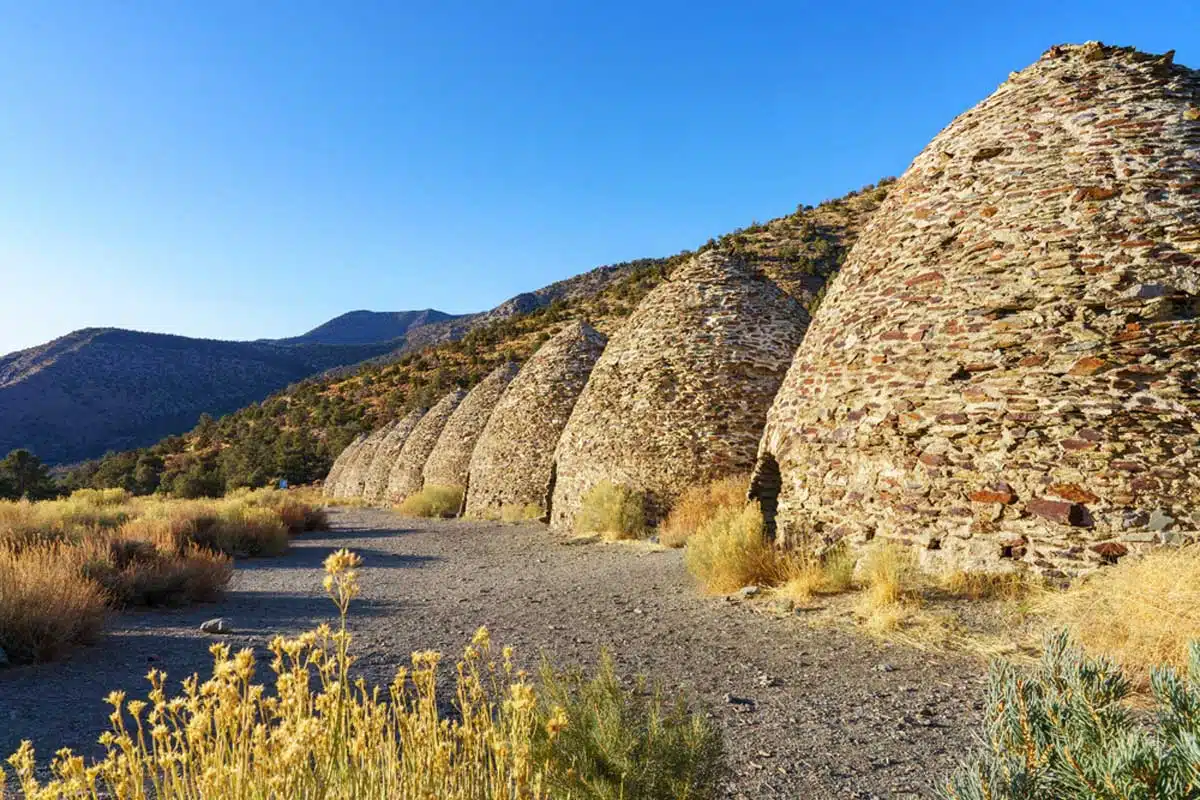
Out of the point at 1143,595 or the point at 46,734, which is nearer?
the point at 46,734

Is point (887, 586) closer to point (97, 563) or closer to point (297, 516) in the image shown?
point (97, 563)

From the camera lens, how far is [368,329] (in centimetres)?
12075

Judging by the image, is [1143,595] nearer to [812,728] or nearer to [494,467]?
[812,728]

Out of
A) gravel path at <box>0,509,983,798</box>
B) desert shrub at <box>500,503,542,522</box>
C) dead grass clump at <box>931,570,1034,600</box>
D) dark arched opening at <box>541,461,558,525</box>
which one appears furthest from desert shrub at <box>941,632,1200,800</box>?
desert shrub at <box>500,503,542,522</box>

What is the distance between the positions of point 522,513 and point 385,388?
34.2 m

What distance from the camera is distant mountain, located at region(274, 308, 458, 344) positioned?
116 meters

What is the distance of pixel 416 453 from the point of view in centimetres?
2655

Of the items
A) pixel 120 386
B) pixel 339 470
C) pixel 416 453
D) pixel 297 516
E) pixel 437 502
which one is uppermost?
pixel 120 386

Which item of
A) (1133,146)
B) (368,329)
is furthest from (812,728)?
(368,329)

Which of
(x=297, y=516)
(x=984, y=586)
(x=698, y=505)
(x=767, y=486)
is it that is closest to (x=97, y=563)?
(x=767, y=486)

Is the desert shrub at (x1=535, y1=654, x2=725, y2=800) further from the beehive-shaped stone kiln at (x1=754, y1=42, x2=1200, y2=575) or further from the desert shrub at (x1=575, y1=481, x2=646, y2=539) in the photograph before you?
the desert shrub at (x1=575, y1=481, x2=646, y2=539)

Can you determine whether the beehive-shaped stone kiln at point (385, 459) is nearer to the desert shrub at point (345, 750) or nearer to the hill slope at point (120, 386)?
the desert shrub at point (345, 750)

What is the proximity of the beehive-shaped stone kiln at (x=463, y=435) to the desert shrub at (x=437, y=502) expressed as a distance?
0.49 m

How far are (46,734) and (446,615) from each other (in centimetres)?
345
